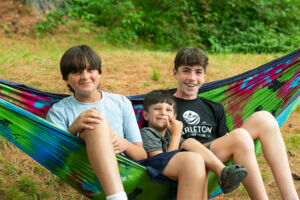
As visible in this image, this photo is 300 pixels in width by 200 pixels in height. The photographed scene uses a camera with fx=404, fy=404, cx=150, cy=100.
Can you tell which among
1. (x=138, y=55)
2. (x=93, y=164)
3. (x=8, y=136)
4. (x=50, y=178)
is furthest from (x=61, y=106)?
(x=138, y=55)

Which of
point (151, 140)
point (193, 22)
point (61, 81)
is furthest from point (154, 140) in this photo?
point (193, 22)

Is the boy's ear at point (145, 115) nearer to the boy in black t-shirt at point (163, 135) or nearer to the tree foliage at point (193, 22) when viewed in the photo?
the boy in black t-shirt at point (163, 135)

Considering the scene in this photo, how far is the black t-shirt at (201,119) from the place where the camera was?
254 centimetres

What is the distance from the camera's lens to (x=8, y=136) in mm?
2145

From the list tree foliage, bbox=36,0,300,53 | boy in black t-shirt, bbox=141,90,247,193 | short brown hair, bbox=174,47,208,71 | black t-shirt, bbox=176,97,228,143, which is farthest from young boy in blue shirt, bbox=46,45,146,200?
tree foliage, bbox=36,0,300,53

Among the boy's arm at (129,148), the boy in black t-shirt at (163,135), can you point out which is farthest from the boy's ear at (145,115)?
the boy's arm at (129,148)

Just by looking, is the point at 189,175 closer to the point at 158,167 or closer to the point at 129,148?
the point at 158,167

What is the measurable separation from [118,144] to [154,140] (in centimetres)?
35

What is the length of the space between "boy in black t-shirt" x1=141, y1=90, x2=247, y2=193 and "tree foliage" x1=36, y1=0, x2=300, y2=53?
4.14 m

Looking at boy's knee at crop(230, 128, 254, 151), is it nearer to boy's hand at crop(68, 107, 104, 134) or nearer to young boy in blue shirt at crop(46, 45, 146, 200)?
young boy in blue shirt at crop(46, 45, 146, 200)

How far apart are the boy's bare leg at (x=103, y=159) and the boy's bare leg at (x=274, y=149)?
840 millimetres

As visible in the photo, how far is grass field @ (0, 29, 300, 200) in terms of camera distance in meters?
2.67

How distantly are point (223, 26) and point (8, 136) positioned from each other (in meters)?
5.98

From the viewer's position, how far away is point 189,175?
1899mm
